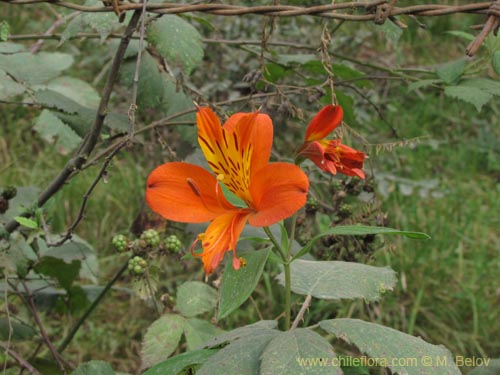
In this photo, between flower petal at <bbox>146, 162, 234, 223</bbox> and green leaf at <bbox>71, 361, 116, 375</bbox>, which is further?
green leaf at <bbox>71, 361, 116, 375</bbox>

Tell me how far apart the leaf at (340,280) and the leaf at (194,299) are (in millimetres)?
303

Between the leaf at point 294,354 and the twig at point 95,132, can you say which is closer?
the leaf at point 294,354

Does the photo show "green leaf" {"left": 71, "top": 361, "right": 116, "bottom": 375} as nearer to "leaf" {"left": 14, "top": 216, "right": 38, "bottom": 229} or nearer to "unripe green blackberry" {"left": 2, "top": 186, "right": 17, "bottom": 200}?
"leaf" {"left": 14, "top": 216, "right": 38, "bottom": 229}

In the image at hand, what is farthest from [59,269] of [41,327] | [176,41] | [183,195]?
[183,195]

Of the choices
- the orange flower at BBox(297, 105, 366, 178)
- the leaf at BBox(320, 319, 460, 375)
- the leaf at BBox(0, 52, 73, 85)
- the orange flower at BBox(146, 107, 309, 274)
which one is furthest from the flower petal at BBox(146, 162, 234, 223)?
the leaf at BBox(0, 52, 73, 85)

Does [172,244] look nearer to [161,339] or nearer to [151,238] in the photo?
[151,238]

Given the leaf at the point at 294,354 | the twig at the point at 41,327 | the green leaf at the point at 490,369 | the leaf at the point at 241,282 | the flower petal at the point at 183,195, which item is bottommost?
the twig at the point at 41,327

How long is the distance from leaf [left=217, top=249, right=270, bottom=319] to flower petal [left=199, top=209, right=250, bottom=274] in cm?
7

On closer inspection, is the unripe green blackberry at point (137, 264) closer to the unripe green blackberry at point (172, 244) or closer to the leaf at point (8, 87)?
the unripe green blackberry at point (172, 244)

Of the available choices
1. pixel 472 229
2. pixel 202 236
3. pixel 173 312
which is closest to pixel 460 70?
pixel 173 312

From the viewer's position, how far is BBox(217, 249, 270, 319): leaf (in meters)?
0.95

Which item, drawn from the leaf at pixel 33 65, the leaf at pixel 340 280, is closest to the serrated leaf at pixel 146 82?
the leaf at pixel 33 65

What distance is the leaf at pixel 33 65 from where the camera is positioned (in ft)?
5.74

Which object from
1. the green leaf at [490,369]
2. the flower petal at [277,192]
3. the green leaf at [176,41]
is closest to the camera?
the flower petal at [277,192]
